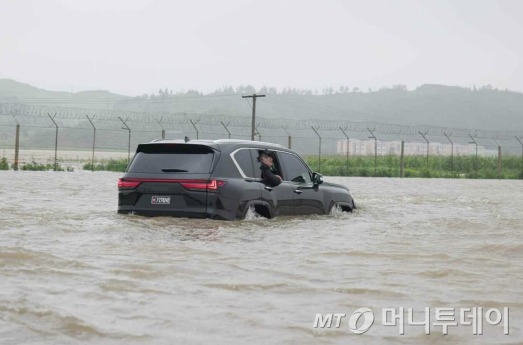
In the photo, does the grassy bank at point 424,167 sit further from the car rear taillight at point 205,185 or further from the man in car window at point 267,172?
the car rear taillight at point 205,185

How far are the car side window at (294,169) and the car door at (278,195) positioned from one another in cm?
17

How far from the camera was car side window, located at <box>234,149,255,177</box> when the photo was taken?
12969 mm

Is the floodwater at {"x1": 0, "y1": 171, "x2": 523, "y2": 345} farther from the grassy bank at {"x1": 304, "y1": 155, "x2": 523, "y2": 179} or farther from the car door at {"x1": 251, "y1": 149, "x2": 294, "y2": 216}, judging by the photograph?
the grassy bank at {"x1": 304, "y1": 155, "x2": 523, "y2": 179}

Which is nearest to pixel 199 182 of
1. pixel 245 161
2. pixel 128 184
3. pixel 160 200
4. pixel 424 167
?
pixel 160 200

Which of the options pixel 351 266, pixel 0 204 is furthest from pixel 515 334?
pixel 0 204

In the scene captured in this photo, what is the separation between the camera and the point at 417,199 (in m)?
23.6

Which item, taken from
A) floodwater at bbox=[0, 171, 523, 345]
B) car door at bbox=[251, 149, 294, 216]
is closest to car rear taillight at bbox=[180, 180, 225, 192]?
floodwater at bbox=[0, 171, 523, 345]

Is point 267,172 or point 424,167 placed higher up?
point 267,172

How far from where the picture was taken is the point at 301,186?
1438 centimetres

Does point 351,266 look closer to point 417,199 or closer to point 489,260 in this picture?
point 489,260

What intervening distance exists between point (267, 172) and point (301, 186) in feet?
3.88

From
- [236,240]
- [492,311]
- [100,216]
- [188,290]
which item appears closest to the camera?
[492,311]

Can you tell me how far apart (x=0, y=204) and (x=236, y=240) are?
704 centimetres

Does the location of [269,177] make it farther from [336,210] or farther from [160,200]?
[336,210]
